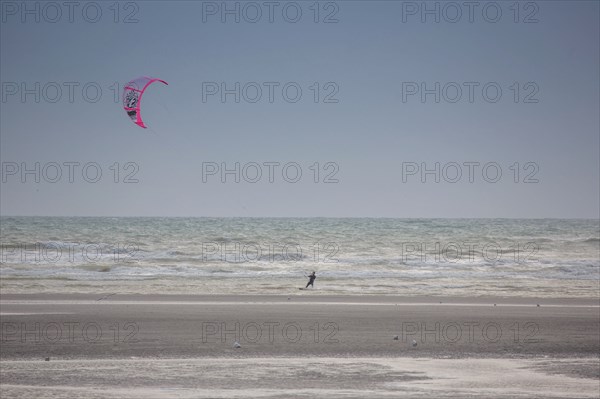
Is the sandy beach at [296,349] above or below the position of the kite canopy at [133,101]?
below

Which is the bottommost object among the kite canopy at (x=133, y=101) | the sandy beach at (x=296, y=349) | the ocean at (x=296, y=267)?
the sandy beach at (x=296, y=349)

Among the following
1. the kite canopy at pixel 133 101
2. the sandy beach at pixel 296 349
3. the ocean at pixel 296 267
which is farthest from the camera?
the ocean at pixel 296 267

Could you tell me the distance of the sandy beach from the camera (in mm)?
9891

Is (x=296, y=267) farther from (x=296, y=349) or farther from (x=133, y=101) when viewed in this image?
(x=296, y=349)

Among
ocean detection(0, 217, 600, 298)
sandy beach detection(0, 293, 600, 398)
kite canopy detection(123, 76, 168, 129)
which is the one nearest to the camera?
sandy beach detection(0, 293, 600, 398)

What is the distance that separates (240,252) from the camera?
43.1m

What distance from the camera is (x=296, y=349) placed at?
12969 millimetres

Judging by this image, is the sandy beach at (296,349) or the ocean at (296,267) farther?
the ocean at (296,267)

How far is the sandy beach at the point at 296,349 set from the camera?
9891 mm

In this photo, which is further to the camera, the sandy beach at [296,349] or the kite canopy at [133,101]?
the kite canopy at [133,101]

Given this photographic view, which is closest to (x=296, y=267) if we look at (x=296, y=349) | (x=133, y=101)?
(x=133, y=101)

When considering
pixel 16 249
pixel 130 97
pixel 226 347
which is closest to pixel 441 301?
pixel 226 347

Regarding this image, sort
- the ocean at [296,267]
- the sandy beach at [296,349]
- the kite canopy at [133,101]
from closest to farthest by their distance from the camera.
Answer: the sandy beach at [296,349] → the kite canopy at [133,101] → the ocean at [296,267]

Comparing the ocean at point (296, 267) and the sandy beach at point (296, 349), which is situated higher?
the ocean at point (296, 267)
